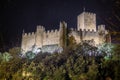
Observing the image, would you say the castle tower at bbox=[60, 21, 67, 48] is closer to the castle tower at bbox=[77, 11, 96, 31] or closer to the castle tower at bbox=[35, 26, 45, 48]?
the castle tower at bbox=[35, 26, 45, 48]

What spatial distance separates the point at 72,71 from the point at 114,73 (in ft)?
17.0

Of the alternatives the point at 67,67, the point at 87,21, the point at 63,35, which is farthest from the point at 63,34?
the point at 67,67

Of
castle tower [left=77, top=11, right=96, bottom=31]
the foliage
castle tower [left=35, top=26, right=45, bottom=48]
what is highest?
castle tower [left=77, top=11, right=96, bottom=31]

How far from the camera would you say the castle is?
52812 millimetres

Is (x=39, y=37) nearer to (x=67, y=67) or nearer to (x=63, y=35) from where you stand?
(x=63, y=35)

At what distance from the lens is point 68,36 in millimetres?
51875

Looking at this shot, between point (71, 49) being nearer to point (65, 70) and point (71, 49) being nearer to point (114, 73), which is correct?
point (65, 70)

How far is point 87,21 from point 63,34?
275 inches

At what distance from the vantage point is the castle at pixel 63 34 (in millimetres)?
52812

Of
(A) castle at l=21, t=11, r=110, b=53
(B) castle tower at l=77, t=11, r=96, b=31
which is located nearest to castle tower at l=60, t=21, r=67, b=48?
(A) castle at l=21, t=11, r=110, b=53

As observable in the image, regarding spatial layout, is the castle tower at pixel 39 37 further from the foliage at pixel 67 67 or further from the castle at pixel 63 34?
the foliage at pixel 67 67

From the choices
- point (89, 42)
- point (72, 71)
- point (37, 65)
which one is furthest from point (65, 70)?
point (89, 42)

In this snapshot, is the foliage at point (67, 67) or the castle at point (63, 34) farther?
the castle at point (63, 34)

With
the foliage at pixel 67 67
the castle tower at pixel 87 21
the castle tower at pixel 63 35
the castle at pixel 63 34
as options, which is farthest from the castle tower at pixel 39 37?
the foliage at pixel 67 67
